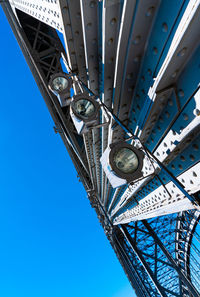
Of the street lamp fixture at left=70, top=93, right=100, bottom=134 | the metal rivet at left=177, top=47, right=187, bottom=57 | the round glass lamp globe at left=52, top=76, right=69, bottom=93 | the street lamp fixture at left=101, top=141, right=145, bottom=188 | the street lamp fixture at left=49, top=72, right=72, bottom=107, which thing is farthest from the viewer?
the round glass lamp globe at left=52, top=76, right=69, bottom=93

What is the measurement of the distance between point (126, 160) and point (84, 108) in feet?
4.83

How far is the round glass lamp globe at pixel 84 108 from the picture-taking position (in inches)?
131

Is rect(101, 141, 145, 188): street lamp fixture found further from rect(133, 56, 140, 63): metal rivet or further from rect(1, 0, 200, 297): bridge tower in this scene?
rect(133, 56, 140, 63): metal rivet

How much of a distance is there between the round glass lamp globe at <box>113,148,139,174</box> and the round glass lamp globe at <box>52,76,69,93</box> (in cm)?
291

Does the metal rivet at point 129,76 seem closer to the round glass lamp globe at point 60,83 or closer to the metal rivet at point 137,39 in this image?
the metal rivet at point 137,39

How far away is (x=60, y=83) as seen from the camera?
15.6 feet

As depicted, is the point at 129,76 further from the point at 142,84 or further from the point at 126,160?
the point at 126,160

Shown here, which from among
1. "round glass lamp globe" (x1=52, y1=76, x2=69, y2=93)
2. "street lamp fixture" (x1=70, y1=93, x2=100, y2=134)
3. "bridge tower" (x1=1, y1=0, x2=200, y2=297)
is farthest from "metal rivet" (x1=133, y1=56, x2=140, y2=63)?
"round glass lamp globe" (x1=52, y1=76, x2=69, y2=93)

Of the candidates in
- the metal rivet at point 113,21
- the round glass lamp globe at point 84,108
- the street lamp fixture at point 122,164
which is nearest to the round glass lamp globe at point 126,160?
the street lamp fixture at point 122,164

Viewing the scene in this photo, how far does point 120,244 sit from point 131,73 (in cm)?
1665

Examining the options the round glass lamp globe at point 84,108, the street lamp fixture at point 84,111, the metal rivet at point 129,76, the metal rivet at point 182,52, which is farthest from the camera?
the metal rivet at point 129,76

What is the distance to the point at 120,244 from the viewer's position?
17.3m

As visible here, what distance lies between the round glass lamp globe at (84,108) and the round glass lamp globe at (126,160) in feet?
3.92

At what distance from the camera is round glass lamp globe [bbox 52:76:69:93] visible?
4645 millimetres
